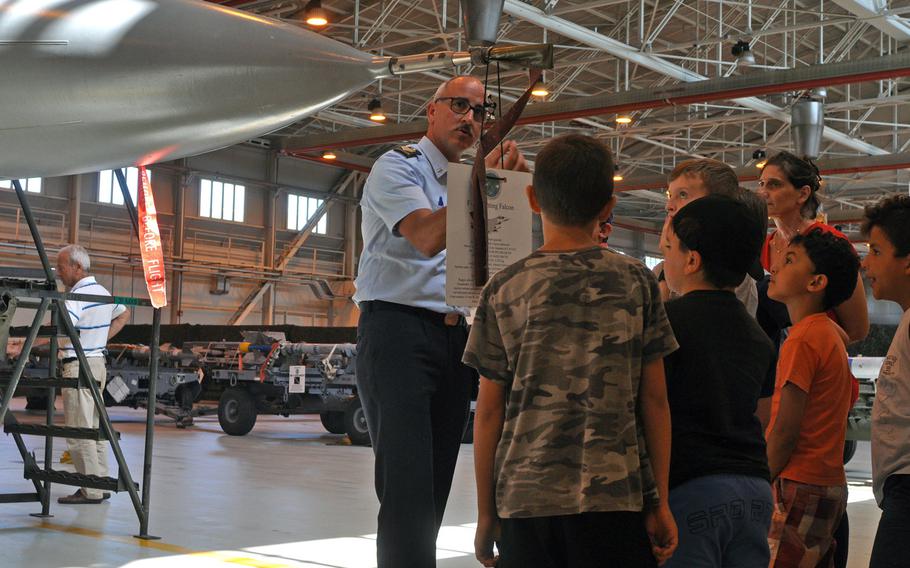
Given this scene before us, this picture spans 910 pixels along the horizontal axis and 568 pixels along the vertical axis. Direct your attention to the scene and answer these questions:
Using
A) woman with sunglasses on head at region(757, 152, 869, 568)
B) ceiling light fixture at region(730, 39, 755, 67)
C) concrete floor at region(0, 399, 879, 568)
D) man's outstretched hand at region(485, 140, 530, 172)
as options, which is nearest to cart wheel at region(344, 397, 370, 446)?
concrete floor at region(0, 399, 879, 568)

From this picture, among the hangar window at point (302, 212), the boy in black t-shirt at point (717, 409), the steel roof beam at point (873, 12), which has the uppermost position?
the steel roof beam at point (873, 12)

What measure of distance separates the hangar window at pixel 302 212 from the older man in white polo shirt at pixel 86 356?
21.7 meters

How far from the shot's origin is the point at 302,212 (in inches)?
1129

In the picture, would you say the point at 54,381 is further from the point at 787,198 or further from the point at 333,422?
the point at 333,422

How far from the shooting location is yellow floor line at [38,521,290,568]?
4547mm

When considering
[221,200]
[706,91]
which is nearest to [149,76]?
[706,91]

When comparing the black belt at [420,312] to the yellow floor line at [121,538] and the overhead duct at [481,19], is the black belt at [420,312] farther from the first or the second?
the yellow floor line at [121,538]

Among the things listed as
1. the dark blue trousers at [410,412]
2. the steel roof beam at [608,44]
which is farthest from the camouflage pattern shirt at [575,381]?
the steel roof beam at [608,44]

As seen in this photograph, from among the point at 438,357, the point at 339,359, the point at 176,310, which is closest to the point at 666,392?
the point at 438,357

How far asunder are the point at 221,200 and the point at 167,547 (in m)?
22.6

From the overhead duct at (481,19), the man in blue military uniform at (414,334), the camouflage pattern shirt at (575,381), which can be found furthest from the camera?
the overhead duct at (481,19)

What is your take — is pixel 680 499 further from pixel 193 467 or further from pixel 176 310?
pixel 176 310

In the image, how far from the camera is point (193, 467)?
881 cm

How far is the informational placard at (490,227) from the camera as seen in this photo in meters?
2.40
